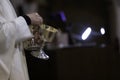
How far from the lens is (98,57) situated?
2266 millimetres

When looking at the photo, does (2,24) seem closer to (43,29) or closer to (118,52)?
(43,29)

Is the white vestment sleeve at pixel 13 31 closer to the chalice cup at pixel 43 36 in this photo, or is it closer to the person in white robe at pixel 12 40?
the person in white robe at pixel 12 40

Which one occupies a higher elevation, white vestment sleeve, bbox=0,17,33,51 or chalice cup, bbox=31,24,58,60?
white vestment sleeve, bbox=0,17,33,51

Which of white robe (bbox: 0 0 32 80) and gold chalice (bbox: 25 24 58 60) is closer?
white robe (bbox: 0 0 32 80)

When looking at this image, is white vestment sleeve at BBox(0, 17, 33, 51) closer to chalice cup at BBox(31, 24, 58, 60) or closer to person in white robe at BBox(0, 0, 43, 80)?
person in white robe at BBox(0, 0, 43, 80)

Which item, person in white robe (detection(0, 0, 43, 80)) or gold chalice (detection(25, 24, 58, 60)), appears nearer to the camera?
person in white robe (detection(0, 0, 43, 80))

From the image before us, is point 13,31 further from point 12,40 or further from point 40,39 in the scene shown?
point 40,39

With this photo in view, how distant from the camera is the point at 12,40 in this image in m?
1.44

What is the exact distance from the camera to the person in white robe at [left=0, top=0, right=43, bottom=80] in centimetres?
143

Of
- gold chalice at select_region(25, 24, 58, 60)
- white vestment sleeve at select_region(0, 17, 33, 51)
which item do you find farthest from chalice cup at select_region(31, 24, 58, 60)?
white vestment sleeve at select_region(0, 17, 33, 51)

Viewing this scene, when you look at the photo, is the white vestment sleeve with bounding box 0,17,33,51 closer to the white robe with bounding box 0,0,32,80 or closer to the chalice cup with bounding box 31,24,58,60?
the white robe with bounding box 0,0,32,80

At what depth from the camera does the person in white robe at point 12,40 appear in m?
1.43

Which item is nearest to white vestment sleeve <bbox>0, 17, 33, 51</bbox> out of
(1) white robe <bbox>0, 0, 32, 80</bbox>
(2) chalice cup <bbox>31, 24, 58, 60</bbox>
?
(1) white robe <bbox>0, 0, 32, 80</bbox>

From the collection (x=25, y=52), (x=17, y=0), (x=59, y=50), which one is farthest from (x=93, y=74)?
(x=17, y=0)
